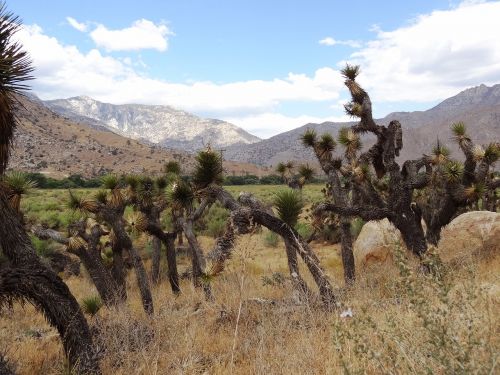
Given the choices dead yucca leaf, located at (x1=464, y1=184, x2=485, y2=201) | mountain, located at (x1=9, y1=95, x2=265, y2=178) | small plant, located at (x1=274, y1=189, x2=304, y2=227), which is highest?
dead yucca leaf, located at (x1=464, y1=184, x2=485, y2=201)

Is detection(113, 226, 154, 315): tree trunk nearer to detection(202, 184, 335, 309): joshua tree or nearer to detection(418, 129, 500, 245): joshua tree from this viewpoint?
detection(202, 184, 335, 309): joshua tree

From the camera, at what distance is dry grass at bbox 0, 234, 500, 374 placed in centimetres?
290

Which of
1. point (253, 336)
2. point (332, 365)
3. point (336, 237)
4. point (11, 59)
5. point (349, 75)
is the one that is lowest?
point (336, 237)

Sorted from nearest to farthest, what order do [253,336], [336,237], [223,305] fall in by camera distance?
[253,336]
[223,305]
[336,237]

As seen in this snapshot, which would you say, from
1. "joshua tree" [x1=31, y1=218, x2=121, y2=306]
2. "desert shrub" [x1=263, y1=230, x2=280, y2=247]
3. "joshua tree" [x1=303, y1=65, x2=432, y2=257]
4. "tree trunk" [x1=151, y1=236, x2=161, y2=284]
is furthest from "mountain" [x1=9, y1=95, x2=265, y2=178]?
"joshua tree" [x1=303, y1=65, x2=432, y2=257]

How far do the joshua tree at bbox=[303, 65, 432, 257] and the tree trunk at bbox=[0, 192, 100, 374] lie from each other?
19.4 feet

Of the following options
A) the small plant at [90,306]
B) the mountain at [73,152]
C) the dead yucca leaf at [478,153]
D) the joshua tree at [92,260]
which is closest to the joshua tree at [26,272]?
the small plant at [90,306]

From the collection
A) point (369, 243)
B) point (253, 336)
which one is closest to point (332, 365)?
point (253, 336)

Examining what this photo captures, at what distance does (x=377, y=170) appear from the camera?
12.5 m

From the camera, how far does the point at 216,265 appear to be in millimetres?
6859

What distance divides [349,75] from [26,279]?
403 inches

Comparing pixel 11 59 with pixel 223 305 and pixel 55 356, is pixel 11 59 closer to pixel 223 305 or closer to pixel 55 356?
pixel 55 356

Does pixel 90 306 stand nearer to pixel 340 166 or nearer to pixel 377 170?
pixel 340 166

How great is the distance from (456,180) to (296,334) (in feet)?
25.4
